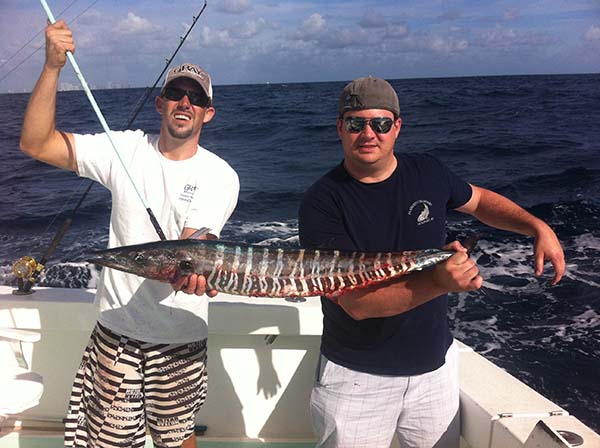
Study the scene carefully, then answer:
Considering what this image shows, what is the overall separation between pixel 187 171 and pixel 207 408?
177 cm

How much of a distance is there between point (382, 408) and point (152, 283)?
47.4 inches

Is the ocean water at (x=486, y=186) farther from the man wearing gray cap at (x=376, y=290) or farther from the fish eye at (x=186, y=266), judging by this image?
the man wearing gray cap at (x=376, y=290)

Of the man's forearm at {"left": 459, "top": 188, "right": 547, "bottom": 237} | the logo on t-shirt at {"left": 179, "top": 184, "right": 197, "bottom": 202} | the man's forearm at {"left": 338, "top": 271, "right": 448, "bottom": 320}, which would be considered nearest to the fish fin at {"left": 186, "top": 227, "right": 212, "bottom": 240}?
the logo on t-shirt at {"left": 179, "top": 184, "right": 197, "bottom": 202}

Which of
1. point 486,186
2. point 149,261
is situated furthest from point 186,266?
point 486,186

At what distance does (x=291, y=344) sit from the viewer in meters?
3.43

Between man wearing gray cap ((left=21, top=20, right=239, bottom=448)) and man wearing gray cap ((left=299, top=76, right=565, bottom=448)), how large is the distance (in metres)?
0.58

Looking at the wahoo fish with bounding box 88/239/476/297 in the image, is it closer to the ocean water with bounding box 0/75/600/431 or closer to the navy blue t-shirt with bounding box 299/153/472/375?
the navy blue t-shirt with bounding box 299/153/472/375

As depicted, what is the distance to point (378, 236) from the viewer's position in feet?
7.94

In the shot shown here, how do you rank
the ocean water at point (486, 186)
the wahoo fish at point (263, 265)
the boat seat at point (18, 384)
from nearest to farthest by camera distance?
1. the wahoo fish at point (263, 265)
2. the boat seat at point (18, 384)
3. the ocean water at point (486, 186)

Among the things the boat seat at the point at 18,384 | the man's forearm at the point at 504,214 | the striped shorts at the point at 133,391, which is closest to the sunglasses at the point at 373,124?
the man's forearm at the point at 504,214

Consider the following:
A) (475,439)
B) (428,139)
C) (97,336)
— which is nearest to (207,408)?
(97,336)

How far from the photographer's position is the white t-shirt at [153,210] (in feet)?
8.21

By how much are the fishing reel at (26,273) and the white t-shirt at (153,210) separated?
112 centimetres

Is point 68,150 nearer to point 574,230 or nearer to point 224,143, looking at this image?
point 574,230
